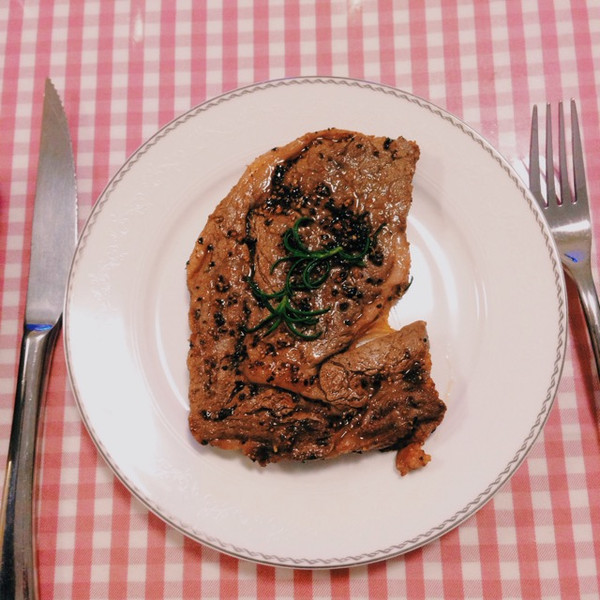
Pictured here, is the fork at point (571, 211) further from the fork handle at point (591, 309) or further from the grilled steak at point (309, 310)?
the grilled steak at point (309, 310)

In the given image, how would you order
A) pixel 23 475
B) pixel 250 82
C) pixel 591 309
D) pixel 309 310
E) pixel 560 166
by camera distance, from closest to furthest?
pixel 309 310, pixel 23 475, pixel 591 309, pixel 560 166, pixel 250 82

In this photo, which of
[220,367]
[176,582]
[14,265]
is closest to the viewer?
[220,367]

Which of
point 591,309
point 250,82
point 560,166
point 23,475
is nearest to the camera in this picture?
point 23,475

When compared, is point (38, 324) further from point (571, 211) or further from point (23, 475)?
point (571, 211)

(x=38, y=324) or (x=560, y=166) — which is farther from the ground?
(x=560, y=166)

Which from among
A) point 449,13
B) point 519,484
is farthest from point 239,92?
point 519,484

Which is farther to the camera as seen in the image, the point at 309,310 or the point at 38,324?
the point at 38,324

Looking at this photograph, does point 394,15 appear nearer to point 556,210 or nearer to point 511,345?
point 556,210

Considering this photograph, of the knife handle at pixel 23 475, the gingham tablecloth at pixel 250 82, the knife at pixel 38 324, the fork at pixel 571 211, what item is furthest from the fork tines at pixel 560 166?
the knife handle at pixel 23 475

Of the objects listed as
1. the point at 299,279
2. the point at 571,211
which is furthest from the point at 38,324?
the point at 571,211
